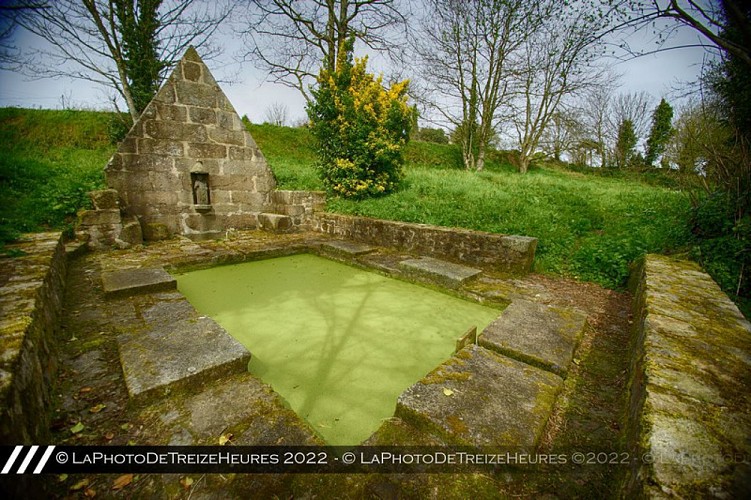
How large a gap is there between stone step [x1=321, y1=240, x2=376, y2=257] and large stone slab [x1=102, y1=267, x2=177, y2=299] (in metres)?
2.38

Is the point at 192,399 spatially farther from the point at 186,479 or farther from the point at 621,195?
the point at 621,195

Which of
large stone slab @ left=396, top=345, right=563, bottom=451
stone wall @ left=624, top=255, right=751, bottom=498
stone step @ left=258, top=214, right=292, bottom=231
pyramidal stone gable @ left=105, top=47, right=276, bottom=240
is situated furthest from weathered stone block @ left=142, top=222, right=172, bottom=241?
stone wall @ left=624, top=255, right=751, bottom=498

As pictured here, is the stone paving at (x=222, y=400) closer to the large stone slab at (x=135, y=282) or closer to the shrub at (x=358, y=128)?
the large stone slab at (x=135, y=282)

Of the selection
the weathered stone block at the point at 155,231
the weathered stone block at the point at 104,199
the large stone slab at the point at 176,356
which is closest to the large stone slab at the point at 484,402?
the large stone slab at the point at 176,356

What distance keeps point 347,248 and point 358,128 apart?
114 inches

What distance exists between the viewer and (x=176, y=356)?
76.7 inches

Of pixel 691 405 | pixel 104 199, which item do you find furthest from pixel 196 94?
pixel 691 405

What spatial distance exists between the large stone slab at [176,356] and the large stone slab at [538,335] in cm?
176

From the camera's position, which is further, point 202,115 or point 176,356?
point 202,115

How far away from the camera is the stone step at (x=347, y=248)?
4936mm

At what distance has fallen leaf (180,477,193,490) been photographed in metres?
1.25

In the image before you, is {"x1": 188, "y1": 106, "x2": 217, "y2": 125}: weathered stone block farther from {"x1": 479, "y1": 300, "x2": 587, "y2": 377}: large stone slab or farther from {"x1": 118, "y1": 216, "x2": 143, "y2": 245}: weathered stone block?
{"x1": 479, "y1": 300, "x2": 587, "y2": 377}: large stone slab

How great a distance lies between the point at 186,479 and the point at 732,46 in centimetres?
753

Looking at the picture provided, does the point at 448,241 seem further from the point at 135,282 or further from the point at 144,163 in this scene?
the point at 144,163
